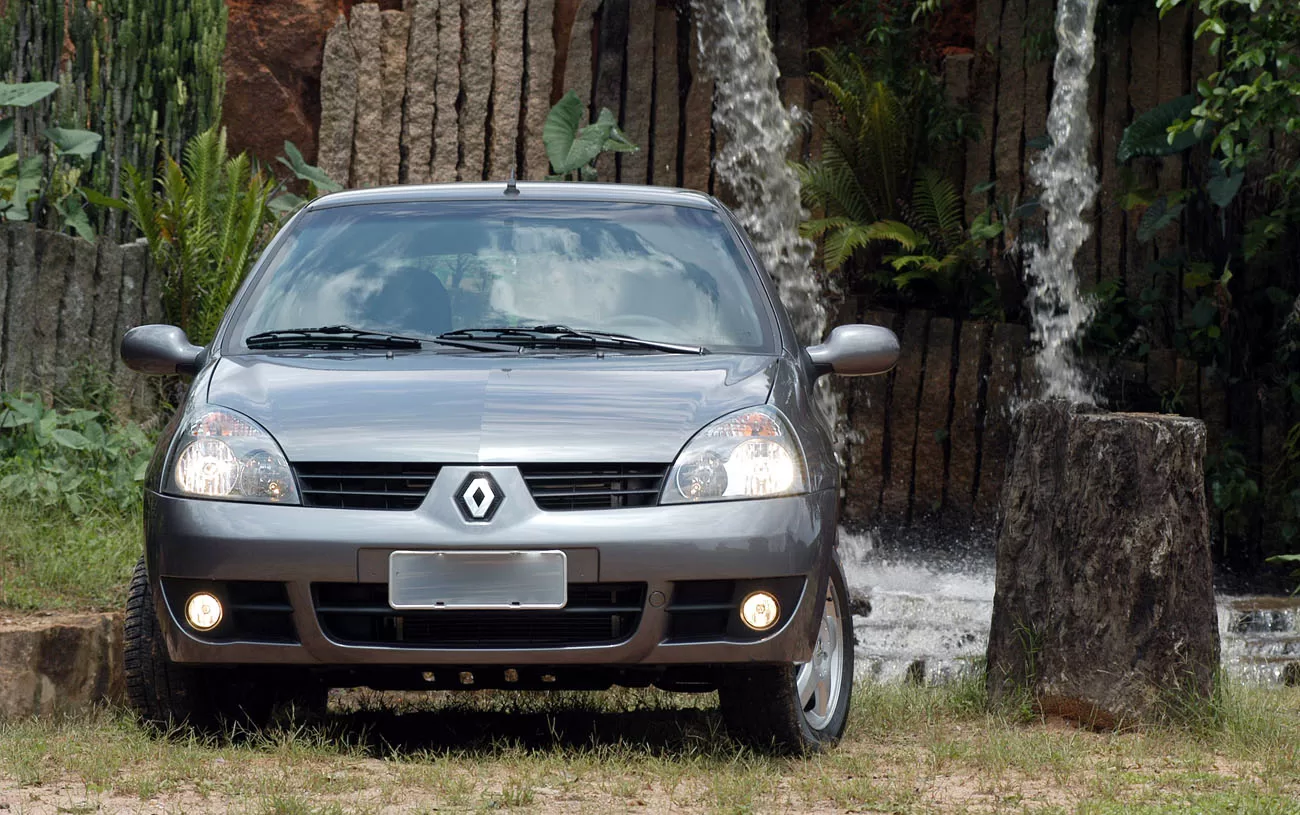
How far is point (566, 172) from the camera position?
34.4 ft

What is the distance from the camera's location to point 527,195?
5.32m

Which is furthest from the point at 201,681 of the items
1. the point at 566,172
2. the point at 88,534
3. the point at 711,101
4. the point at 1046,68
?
the point at 1046,68

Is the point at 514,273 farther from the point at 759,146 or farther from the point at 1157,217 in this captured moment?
the point at 759,146

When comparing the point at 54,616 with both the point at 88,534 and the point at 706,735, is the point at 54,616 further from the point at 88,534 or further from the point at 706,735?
the point at 706,735

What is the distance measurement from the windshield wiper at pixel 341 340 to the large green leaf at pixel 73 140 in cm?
522

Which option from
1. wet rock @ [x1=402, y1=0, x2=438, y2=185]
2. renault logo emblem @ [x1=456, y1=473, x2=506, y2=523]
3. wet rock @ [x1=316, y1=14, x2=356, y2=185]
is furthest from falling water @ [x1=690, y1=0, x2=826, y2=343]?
renault logo emblem @ [x1=456, y1=473, x2=506, y2=523]

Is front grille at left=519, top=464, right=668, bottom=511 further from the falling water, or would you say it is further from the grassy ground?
the falling water

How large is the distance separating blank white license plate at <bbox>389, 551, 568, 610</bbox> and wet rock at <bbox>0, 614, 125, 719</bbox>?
2232 mm

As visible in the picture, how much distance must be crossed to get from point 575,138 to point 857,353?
6.16 metres

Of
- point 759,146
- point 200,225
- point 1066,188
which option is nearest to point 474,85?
point 759,146

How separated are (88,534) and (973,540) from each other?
17.9ft

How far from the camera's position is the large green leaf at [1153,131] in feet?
33.2

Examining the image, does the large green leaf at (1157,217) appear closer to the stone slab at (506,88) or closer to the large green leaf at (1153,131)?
the large green leaf at (1153,131)

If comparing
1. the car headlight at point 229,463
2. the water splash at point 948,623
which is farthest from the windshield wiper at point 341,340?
the water splash at point 948,623
